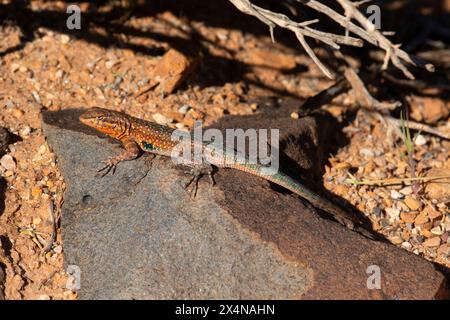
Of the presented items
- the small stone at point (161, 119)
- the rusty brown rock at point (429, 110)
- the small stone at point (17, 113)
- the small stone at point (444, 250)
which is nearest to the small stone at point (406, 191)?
the small stone at point (444, 250)

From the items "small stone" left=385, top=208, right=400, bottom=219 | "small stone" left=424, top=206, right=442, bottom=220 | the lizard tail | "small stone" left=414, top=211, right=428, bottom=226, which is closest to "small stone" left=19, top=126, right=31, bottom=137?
the lizard tail

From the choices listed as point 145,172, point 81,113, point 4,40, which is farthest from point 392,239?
point 4,40

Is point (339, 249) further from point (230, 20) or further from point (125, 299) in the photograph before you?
point (230, 20)

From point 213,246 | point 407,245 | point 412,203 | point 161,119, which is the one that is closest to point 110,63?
point 161,119

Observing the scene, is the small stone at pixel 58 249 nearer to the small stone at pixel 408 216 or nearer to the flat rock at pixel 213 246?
the flat rock at pixel 213 246

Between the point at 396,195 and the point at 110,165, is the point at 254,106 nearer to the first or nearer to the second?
the point at 396,195

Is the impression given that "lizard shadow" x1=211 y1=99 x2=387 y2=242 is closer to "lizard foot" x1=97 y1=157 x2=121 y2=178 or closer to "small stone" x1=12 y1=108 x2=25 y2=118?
"lizard foot" x1=97 y1=157 x2=121 y2=178
